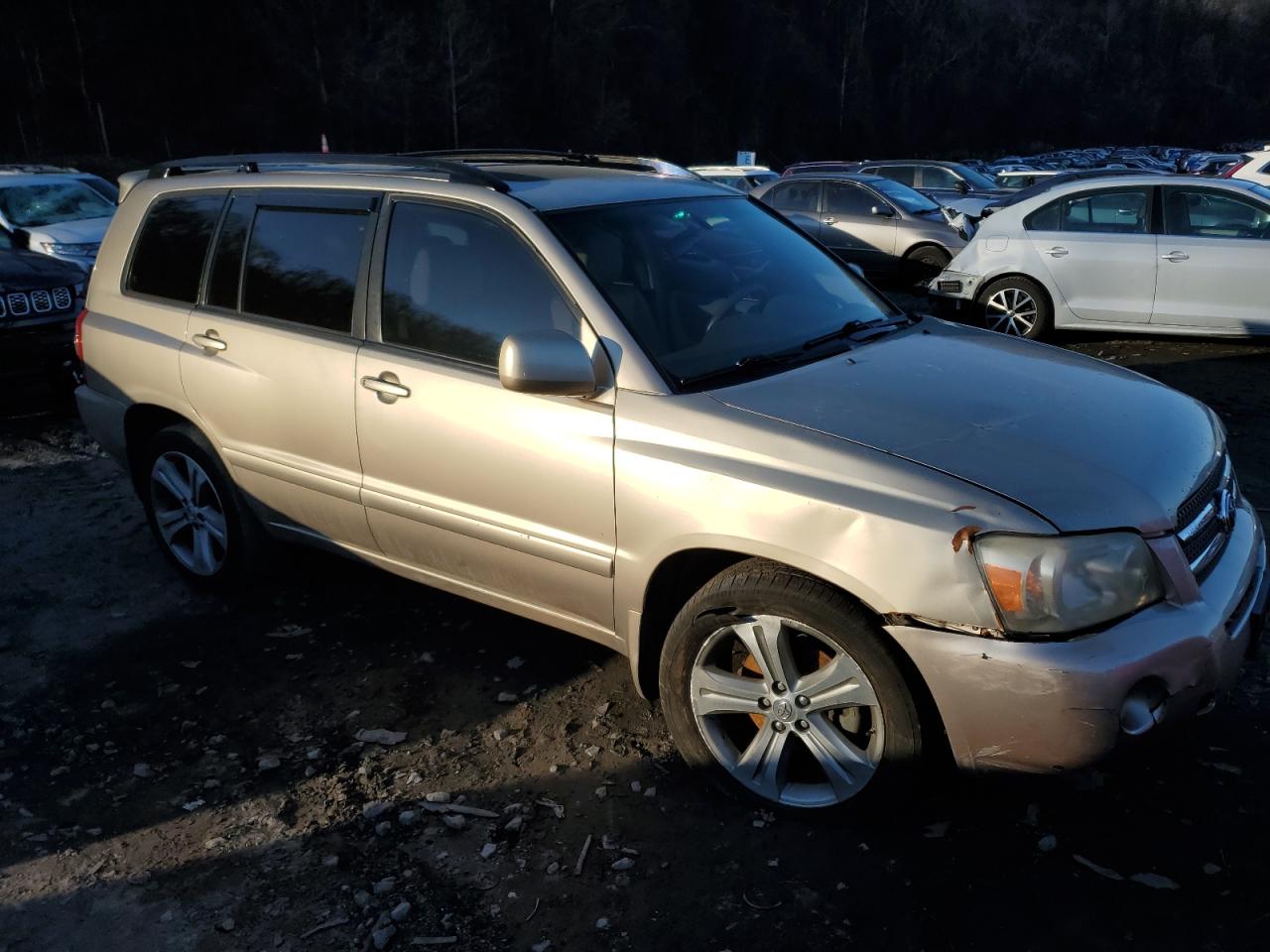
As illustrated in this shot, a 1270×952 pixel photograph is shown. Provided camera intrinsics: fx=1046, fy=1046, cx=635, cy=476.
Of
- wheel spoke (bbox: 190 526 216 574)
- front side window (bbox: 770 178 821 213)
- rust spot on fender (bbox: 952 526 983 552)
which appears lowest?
wheel spoke (bbox: 190 526 216 574)

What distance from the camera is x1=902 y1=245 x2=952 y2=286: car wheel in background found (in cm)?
1255

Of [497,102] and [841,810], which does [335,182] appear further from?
[497,102]

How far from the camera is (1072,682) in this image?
8.12ft

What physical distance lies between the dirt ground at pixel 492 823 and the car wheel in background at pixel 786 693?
0.44ft

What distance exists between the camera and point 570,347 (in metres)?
3.06

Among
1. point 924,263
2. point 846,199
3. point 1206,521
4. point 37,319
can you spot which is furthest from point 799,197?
point 1206,521

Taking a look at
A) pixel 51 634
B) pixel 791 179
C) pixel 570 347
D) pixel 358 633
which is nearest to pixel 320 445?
pixel 358 633

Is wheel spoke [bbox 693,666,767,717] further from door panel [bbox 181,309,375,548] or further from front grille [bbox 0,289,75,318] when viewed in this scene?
front grille [bbox 0,289,75,318]

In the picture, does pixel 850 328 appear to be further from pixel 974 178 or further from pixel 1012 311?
pixel 974 178

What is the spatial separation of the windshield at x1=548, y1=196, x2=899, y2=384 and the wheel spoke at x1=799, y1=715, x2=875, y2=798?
3.58ft

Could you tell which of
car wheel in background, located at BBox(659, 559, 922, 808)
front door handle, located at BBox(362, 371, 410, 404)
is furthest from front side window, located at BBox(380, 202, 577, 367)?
car wheel in background, located at BBox(659, 559, 922, 808)

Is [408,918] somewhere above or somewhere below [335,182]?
below

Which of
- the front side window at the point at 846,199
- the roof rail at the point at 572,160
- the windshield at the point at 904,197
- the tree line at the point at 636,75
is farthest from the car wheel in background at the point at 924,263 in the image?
the tree line at the point at 636,75

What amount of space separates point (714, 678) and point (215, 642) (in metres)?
2.32
